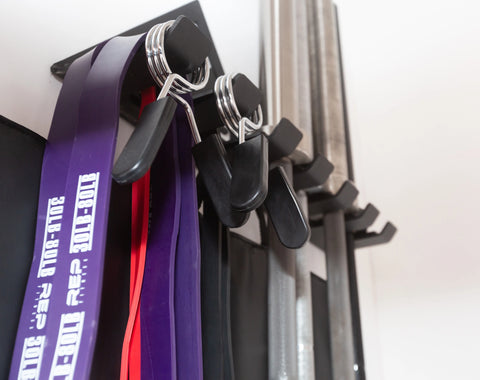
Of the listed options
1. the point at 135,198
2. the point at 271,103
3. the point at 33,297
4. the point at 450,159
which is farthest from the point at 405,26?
the point at 33,297

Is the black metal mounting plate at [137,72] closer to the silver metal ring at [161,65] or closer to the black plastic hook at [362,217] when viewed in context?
the silver metal ring at [161,65]

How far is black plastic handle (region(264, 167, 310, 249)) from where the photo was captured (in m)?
0.42

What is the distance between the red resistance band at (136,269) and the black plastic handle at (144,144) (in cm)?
9

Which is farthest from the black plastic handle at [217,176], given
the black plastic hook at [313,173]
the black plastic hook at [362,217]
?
the black plastic hook at [362,217]

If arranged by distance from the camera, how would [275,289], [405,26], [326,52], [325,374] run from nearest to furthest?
[275,289] → [325,374] → [326,52] → [405,26]

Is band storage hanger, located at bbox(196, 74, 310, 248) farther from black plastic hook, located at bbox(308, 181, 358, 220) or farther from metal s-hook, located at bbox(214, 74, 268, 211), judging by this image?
black plastic hook, located at bbox(308, 181, 358, 220)

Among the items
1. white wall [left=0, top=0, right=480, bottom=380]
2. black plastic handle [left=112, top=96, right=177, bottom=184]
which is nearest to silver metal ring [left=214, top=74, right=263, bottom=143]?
black plastic handle [left=112, top=96, right=177, bottom=184]

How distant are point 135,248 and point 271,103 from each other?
30 centimetres

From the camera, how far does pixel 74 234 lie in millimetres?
334

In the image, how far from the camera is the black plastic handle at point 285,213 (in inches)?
16.6

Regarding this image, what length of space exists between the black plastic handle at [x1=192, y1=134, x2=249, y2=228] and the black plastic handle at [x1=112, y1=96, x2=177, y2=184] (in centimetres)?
8

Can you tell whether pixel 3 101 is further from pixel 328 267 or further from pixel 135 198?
pixel 328 267

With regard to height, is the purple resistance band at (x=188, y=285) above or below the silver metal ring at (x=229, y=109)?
below

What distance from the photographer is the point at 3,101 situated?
416 millimetres
